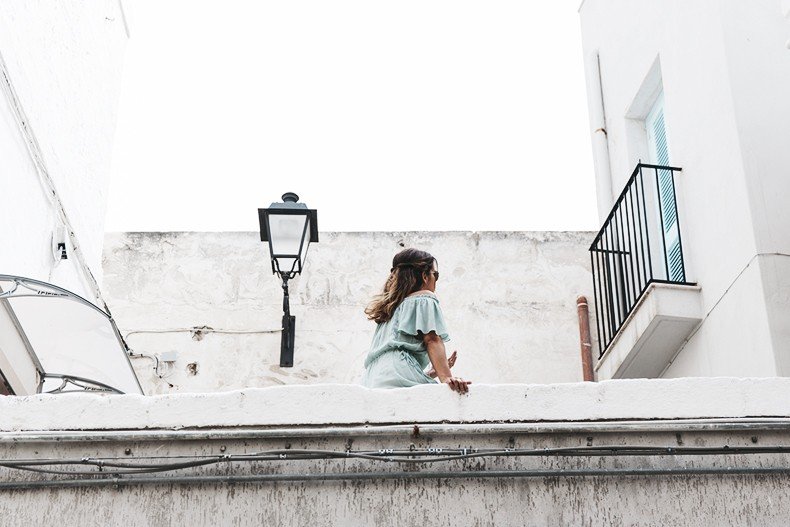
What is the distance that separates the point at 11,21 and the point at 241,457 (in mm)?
4703

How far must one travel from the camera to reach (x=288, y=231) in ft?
34.8

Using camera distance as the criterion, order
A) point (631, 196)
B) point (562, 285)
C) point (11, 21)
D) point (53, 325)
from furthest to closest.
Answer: point (562, 285) < point (631, 196) < point (11, 21) < point (53, 325)

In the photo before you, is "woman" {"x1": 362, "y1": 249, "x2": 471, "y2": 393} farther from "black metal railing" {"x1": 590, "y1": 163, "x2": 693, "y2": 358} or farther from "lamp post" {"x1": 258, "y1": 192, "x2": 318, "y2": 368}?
"lamp post" {"x1": 258, "y1": 192, "x2": 318, "y2": 368}

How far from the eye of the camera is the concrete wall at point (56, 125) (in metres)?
8.53

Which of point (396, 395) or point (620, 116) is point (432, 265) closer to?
point (396, 395)

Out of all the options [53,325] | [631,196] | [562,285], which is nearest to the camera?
[53,325]

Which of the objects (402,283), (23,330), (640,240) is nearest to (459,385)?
(402,283)

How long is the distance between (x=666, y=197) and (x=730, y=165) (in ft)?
4.93

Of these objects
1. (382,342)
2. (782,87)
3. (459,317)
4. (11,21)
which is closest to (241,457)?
(382,342)

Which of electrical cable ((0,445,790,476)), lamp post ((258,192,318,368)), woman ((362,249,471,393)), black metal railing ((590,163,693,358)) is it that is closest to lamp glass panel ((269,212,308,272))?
lamp post ((258,192,318,368))

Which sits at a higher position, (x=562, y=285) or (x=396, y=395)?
(x=562, y=285)

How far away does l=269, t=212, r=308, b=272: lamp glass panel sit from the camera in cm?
1050

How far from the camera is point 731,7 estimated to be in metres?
8.91

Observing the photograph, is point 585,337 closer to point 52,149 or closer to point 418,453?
point 52,149
